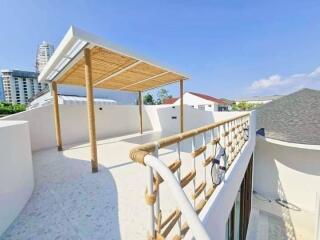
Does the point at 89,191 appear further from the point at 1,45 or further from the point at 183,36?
the point at 1,45

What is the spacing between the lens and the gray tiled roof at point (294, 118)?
7055mm

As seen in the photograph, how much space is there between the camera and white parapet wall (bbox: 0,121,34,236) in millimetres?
2271

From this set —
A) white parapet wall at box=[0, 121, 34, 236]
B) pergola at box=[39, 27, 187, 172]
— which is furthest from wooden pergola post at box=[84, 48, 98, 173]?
white parapet wall at box=[0, 121, 34, 236]

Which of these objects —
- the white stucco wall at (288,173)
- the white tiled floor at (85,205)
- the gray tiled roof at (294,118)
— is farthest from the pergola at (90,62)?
the white stucco wall at (288,173)

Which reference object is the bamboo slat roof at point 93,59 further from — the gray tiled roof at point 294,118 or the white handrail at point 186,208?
the gray tiled roof at point 294,118

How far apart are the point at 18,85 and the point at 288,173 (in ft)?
121

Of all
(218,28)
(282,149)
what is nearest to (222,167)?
(282,149)

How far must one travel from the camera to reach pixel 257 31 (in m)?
13.5

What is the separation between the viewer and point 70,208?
2666 millimetres

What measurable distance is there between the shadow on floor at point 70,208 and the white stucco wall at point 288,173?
7.82 metres

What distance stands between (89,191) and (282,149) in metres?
8.62

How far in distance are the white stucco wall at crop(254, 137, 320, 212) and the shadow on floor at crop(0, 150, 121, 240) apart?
308 inches

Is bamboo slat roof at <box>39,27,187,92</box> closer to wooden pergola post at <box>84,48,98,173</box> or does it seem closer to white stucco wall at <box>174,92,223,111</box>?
wooden pergola post at <box>84,48,98,173</box>

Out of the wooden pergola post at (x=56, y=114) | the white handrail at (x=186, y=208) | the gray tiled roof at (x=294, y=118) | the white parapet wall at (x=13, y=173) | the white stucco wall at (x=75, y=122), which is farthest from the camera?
the gray tiled roof at (x=294, y=118)
